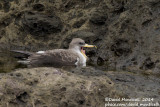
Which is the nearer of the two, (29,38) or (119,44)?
(119,44)

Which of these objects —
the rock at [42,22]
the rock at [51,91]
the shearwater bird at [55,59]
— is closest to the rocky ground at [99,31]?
the rock at [42,22]

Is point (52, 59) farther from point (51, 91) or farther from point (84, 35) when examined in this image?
A: point (51, 91)

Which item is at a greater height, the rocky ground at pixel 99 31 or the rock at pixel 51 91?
the rocky ground at pixel 99 31

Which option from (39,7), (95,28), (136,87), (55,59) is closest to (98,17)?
(95,28)

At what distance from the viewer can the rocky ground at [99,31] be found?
7.34 meters

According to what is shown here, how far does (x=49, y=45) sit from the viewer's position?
984cm

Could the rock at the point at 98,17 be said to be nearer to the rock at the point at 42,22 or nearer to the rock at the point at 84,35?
the rock at the point at 84,35

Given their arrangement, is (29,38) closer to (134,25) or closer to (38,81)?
(134,25)

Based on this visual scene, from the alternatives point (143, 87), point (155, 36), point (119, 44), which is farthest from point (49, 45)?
point (143, 87)

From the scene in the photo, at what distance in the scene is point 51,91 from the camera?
3582mm

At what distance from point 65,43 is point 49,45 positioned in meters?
0.64

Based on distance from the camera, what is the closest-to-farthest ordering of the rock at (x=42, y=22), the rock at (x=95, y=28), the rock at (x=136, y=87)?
the rock at (x=136, y=87)
the rock at (x=95, y=28)
the rock at (x=42, y=22)

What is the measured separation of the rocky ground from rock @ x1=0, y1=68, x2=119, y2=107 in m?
1.23

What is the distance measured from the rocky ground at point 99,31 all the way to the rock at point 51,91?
1.23 meters
